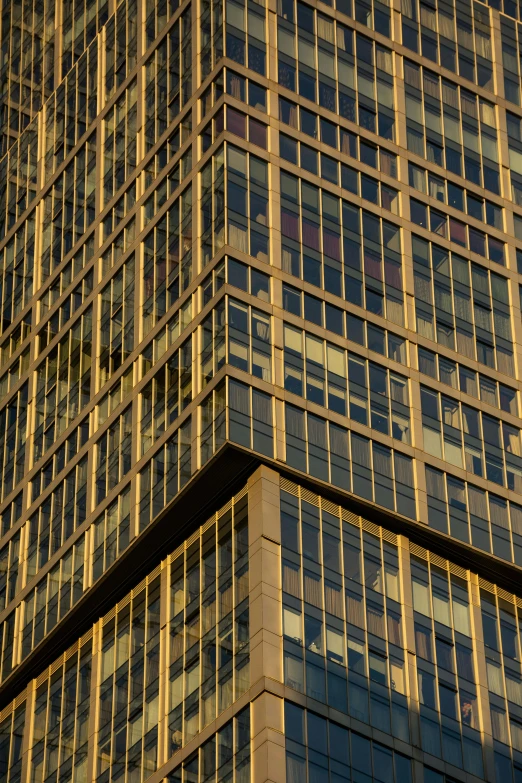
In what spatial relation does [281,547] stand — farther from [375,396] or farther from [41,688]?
[41,688]

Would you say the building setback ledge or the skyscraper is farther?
the building setback ledge

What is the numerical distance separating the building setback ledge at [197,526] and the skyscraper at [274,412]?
0.48 ft

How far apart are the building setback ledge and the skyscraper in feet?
0.48

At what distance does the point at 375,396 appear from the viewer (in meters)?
104

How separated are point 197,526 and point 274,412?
6.93m

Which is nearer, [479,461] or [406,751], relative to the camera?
[406,751]

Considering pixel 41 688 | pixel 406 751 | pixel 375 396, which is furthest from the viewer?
pixel 41 688

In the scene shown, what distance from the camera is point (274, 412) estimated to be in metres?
98.7

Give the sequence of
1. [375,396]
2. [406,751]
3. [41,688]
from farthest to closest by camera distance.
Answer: [41,688] < [375,396] < [406,751]

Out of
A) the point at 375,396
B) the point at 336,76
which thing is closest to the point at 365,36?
the point at 336,76

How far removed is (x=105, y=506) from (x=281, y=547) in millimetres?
13949

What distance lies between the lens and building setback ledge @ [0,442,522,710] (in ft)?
322

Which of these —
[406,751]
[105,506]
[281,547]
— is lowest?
[406,751]

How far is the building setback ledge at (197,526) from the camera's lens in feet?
322
